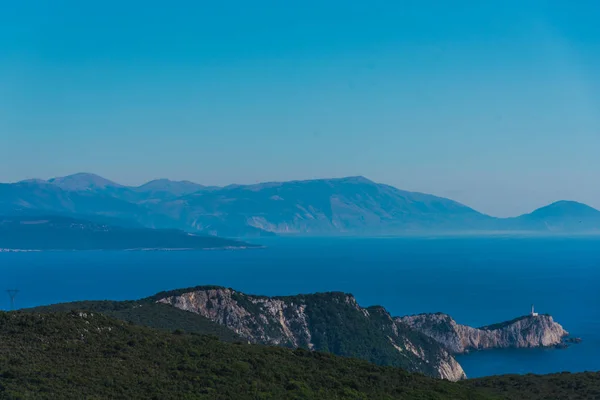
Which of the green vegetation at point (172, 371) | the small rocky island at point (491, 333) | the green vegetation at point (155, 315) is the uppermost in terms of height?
the green vegetation at point (172, 371)

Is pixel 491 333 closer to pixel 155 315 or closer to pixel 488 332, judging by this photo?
pixel 488 332

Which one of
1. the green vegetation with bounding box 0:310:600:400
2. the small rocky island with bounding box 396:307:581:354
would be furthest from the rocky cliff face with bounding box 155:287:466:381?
the green vegetation with bounding box 0:310:600:400

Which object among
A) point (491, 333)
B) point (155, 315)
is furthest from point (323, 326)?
point (491, 333)

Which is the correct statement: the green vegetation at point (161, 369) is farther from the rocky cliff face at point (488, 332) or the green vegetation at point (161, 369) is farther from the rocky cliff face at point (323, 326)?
the rocky cliff face at point (488, 332)

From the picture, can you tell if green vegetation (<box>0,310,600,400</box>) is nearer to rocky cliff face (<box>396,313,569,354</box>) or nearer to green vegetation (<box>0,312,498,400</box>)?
green vegetation (<box>0,312,498,400</box>)

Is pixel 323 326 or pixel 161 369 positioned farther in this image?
pixel 323 326

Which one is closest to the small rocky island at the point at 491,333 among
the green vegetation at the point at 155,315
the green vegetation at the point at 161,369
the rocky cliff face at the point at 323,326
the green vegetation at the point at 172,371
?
the rocky cliff face at the point at 323,326
